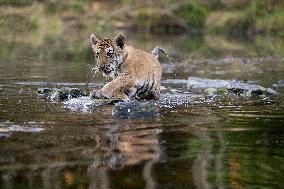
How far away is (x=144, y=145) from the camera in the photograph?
8727 mm

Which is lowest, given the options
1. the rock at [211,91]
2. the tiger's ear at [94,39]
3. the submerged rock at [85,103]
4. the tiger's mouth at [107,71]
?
the submerged rock at [85,103]

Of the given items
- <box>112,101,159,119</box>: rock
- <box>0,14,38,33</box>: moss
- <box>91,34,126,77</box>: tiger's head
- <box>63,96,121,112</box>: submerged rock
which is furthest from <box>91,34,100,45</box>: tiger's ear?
<box>0,14,38,33</box>: moss

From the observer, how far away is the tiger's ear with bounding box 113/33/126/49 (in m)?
13.6

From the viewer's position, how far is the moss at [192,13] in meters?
60.6

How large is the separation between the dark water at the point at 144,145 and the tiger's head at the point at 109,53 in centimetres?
96

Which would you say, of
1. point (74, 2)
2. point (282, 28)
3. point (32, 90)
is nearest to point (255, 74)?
point (32, 90)

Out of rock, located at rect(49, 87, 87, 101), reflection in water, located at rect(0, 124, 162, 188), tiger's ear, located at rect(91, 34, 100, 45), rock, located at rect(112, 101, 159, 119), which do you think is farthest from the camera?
rock, located at rect(49, 87, 87, 101)

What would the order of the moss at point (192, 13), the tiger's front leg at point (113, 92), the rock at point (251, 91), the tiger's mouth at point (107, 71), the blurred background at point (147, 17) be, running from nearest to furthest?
the tiger's mouth at point (107, 71) < the tiger's front leg at point (113, 92) < the rock at point (251, 91) < the blurred background at point (147, 17) < the moss at point (192, 13)

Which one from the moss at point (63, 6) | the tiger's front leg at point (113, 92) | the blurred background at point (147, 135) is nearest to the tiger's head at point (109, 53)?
the tiger's front leg at point (113, 92)

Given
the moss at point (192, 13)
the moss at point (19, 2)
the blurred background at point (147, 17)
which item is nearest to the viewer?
the blurred background at point (147, 17)

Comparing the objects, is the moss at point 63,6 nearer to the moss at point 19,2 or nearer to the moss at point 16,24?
the moss at point 19,2

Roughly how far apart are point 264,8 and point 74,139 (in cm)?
5392

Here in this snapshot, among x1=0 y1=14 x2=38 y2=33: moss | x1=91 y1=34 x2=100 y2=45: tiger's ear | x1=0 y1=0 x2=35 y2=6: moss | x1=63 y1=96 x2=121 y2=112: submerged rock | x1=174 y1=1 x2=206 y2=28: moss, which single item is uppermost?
x1=0 y1=0 x2=35 y2=6: moss

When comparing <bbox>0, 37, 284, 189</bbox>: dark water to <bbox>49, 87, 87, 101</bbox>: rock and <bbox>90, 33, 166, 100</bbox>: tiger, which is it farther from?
<bbox>90, 33, 166, 100</bbox>: tiger
